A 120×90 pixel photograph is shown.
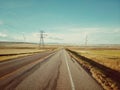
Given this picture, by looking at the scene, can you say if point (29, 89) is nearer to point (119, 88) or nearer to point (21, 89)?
point (21, 89)

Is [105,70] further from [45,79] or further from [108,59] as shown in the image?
[108,59]

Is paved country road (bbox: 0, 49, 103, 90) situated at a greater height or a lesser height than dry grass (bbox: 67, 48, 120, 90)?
greater

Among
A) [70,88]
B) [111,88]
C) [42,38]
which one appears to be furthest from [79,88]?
[42,38]

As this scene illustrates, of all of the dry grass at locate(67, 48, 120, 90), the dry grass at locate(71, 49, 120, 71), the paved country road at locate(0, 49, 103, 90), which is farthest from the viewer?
the dry grass at locate(71, 49, 120, 71)


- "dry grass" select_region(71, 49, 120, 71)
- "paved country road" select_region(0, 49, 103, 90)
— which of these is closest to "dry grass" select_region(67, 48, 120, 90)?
"dry grass" select_region(71, 49, 120, 71)

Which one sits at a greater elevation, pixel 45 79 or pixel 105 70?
pixel 45 79

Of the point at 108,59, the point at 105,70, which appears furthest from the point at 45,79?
the point at 108,59

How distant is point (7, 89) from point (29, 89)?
1036mm

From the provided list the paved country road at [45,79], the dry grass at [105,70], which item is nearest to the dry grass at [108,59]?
the dry grass at [105,70]

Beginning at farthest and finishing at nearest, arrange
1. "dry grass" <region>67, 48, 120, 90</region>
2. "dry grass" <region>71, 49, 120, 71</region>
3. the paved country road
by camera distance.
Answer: "dry grass" <region>71, 49, 120, 71</region>
"dry grass" <region>67, 48, 120, 90</region>
the paved country road

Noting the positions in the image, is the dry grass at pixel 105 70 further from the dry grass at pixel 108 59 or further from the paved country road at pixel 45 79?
the paved country road at pixel 45 79

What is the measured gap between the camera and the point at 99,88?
930 cm

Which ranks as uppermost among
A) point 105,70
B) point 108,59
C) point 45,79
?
point 45,79

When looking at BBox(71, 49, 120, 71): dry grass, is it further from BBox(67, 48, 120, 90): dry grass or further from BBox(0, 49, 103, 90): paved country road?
BBox(0, 49, 103, 90): paved country road
